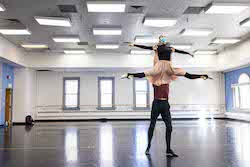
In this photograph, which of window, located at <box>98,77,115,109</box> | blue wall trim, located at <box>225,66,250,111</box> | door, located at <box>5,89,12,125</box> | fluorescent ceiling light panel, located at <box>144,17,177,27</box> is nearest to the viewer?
fluorescent ceiling light panel, located at <box>144,17,177,27</box>

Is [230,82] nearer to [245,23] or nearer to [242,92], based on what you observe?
[242,92]

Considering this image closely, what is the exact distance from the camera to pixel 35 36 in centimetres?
927

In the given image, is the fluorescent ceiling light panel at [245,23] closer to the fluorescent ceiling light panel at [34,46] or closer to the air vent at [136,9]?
the air vent at [136,9]

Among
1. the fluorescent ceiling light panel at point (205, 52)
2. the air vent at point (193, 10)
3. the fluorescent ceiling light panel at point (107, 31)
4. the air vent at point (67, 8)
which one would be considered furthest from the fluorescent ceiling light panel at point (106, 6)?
the fluorescent ceiling light panel at point (205, 52)

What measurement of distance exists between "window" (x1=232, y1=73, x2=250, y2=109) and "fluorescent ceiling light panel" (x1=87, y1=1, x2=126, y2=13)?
8237 millimetres

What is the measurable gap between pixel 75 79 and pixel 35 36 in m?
5.10

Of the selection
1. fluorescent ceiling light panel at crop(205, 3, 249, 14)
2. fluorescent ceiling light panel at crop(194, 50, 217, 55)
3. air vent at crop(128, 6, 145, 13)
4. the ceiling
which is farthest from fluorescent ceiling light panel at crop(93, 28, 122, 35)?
fluorescent ceiling light panel at crop(194, 50, 217, 55)

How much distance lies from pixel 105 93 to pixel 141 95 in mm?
2068

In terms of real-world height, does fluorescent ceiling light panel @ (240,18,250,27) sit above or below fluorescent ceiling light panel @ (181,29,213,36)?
above

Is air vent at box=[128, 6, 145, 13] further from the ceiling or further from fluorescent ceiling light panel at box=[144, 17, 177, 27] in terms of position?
fluorescent ceiling light panel at box=[144, 17, 177, 27]

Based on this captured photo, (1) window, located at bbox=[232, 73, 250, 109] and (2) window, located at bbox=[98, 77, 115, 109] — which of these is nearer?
(1) window, located at bbox=[232, 73, 250, 109]

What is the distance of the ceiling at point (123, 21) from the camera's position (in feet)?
20.7

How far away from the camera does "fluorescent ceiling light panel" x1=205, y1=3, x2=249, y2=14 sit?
20.3 ft

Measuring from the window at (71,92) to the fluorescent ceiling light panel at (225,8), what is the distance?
919 centimetres
